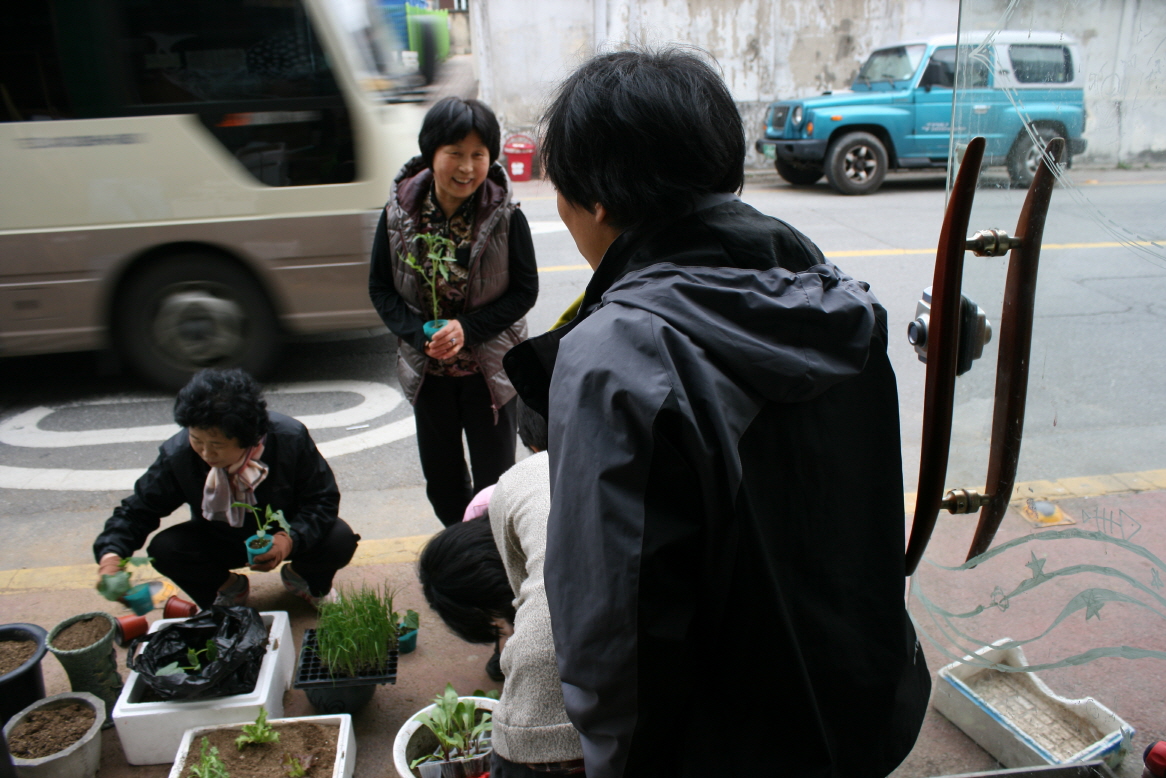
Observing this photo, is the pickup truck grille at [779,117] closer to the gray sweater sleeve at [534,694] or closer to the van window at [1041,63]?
the van window at [1041,63]

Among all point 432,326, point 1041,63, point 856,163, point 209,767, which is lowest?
point 209,767

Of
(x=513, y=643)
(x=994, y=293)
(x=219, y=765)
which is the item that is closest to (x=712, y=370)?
(x=513, y=643)

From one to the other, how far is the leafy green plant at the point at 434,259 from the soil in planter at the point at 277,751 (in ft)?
3.98

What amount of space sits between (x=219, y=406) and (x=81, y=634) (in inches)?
28.3

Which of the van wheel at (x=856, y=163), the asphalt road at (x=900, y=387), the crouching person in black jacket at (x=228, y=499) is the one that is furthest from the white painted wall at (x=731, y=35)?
the crouching person in black jacket at (x=228, y=499)

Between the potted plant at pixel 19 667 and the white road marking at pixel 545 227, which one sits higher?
the white road marking at pixel 545 227

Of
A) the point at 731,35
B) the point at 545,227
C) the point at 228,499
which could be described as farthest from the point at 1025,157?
the point at 731,35

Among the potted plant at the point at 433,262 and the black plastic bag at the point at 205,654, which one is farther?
the potted plant at the point at 433,262

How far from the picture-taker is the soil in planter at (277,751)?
200 centimetres

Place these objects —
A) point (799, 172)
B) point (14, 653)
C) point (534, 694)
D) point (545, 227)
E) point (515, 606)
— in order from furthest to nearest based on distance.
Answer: point (799, 172)
point (545, 227)
point (14, 653)
point (515, 606)
point (534, 694)

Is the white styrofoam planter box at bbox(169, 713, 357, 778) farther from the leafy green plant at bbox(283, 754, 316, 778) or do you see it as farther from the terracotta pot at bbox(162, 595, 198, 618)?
the terracotta pot at bbox(162, 595, 198, 618)

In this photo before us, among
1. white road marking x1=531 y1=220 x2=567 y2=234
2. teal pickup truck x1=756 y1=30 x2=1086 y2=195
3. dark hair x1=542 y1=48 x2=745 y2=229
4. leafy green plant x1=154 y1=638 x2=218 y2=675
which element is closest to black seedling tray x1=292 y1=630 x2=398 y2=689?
leafy green plant x1=154 y1=638 x2=218 y2=675

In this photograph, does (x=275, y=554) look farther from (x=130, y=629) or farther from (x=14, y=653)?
(x=14, y=653)

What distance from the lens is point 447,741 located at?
1938 millimetres
